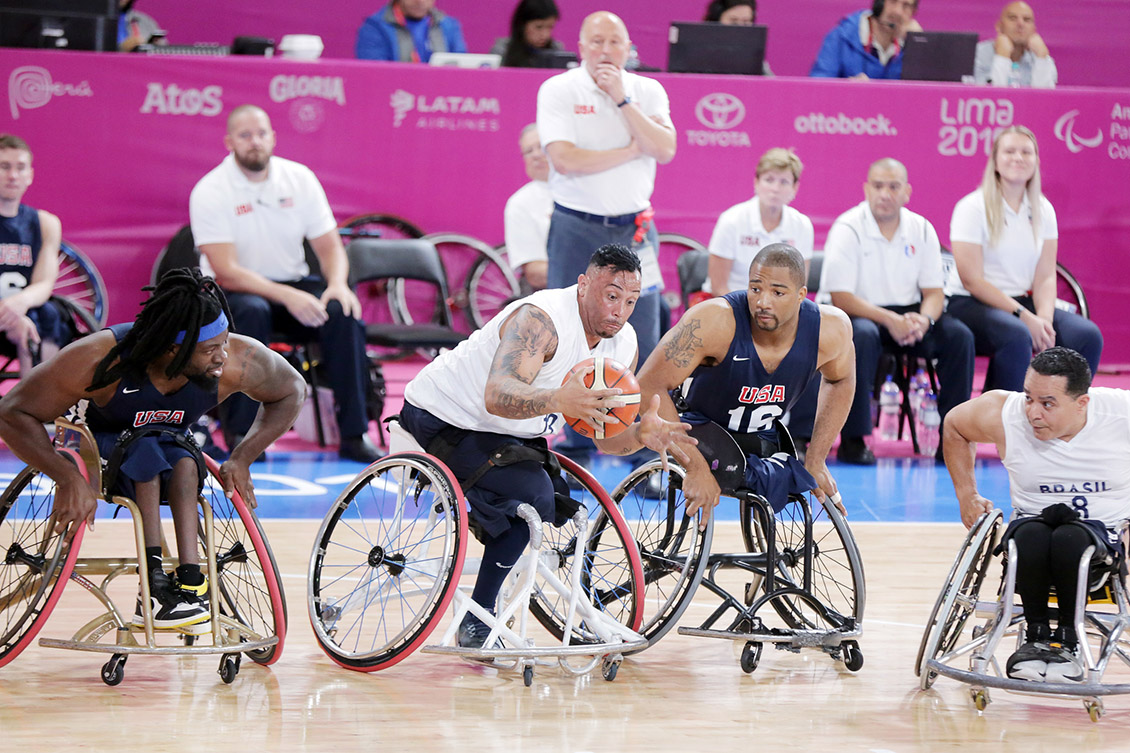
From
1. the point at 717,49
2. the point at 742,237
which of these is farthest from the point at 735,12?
the point at 742,237

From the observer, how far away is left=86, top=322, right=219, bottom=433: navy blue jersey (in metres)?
4.00

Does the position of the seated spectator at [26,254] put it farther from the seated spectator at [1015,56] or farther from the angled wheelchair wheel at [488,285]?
the seated spectator at [1015,56]

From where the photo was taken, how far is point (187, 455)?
398 centimetres

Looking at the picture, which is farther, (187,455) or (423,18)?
(423,18)

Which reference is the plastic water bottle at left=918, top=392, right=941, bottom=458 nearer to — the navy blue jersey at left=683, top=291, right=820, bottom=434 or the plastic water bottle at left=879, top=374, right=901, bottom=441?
the plastic water bottle at left=879, top=374, right=901, bottom=441

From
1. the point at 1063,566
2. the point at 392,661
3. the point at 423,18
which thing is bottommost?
the point at 392,661

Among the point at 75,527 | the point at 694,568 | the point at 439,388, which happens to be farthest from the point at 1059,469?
the point at 75,527

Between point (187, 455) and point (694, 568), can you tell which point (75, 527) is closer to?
point (187, 455)

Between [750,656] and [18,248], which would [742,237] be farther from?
[750,656]

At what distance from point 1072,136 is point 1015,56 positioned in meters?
0.77

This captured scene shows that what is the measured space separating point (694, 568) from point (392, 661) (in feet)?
2.88

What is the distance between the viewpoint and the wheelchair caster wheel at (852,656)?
422 centimetres

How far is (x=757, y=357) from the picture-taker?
4367mm

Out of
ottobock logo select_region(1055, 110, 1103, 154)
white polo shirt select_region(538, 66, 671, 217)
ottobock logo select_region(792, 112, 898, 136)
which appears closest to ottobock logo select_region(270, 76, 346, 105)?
white polo shirt select_region(538, 66, 671, 217)
